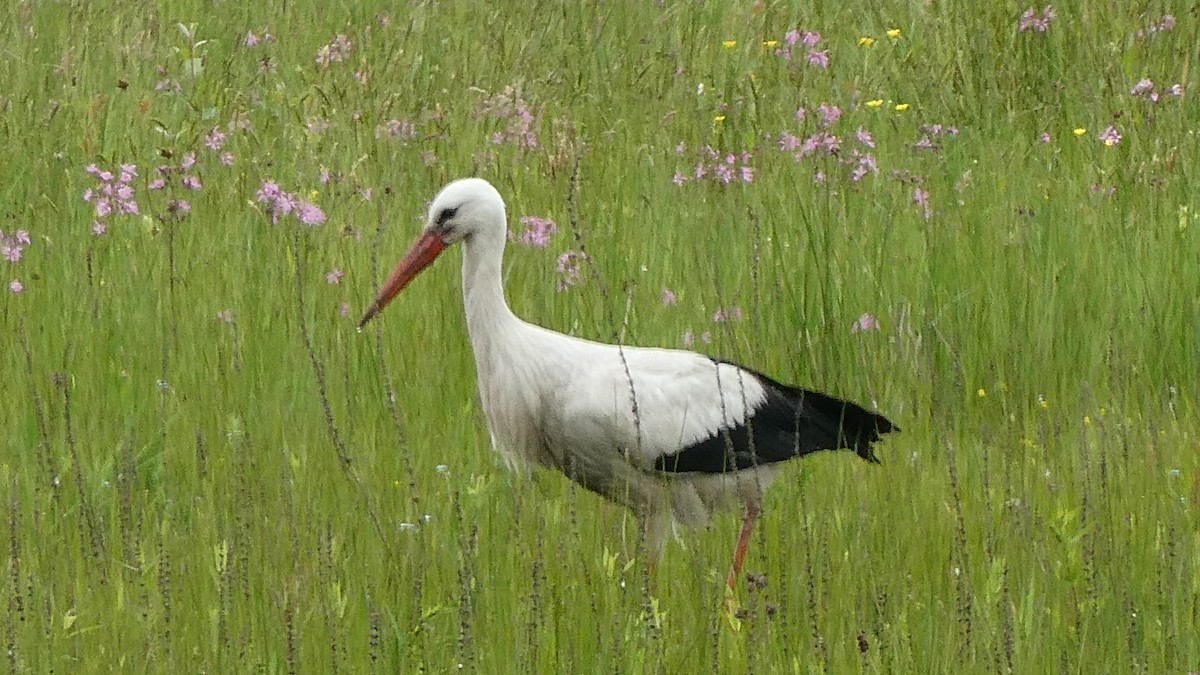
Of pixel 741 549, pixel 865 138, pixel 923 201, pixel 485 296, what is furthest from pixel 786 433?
pixel 865 138

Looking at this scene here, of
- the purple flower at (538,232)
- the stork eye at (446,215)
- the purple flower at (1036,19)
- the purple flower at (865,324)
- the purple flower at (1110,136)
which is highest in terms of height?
the purple flower at (1036,19)

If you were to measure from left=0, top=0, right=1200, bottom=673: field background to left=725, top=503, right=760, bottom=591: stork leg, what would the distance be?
0.07 metres

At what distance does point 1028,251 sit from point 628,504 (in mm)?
1824

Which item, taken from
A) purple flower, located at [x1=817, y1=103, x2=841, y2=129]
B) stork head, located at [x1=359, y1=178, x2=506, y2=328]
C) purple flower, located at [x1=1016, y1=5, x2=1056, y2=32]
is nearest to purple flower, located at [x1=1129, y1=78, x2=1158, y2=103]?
purple flower, located at [x1=1016, y1=5, x2=1056, y2=32]

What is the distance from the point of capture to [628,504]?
14.9ft

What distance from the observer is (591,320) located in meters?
5.50

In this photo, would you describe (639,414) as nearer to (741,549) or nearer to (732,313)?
(741,549)

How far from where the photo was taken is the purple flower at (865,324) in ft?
17.2

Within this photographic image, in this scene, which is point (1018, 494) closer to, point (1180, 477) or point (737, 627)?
point (1180, 477)

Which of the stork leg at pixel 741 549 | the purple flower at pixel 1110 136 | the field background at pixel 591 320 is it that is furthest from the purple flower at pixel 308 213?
the purple flower at pixel 1110 136

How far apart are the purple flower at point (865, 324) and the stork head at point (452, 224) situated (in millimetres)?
1065

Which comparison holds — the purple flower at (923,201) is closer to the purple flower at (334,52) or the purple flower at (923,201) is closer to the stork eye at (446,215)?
the stork eye at (446,215)

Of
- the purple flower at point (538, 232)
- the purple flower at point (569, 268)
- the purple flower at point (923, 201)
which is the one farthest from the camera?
the purple flower at point (923, 201)

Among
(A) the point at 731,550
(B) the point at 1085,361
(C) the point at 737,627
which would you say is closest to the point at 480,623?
(C) the point at 737,627
